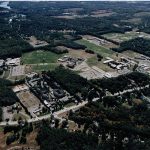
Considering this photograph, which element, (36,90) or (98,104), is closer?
(98,104)

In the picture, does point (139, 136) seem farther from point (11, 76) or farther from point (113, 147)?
point (11, 76)

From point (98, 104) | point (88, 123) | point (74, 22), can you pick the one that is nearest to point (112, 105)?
point (98, 104)

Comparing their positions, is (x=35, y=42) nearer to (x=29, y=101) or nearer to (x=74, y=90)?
(x=74, y=90)

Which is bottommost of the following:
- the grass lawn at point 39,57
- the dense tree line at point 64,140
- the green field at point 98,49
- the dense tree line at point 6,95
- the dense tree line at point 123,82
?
the green field at point 98,49

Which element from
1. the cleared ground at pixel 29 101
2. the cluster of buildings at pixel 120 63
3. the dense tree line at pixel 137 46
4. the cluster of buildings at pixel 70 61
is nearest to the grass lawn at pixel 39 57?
the cluster of buildings at pixel 70 61

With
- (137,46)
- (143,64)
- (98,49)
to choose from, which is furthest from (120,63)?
(137,46)

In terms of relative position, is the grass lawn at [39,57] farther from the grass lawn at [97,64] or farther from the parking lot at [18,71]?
the grass lawn at [97,64]

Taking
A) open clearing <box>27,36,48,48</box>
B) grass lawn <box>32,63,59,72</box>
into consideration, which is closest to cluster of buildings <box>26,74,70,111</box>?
grass lawn <box>32,63,59,72</box>
